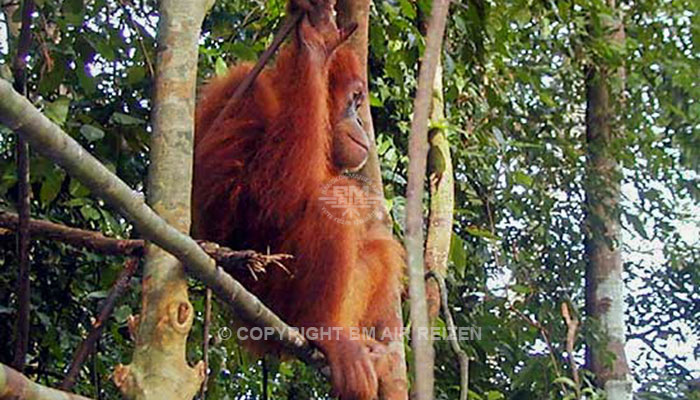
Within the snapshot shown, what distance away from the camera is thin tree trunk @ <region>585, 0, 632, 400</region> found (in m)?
5.79

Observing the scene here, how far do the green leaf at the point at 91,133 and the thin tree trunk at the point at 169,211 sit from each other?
1.16m

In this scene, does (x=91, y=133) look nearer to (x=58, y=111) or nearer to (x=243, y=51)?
(x=58, y=111)

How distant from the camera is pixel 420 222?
137 cm

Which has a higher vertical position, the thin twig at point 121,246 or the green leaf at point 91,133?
the green leaf at point 91,133

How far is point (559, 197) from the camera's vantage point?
638 centimetres

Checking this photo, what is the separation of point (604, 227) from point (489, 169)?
4.42 ft

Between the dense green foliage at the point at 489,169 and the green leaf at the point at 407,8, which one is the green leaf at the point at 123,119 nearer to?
the dense green foliage at the point at 489,169

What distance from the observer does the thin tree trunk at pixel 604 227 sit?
5.79 m

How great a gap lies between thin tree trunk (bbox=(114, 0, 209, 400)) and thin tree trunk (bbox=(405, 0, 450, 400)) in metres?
0.42

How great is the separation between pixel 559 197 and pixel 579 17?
4.19 ft

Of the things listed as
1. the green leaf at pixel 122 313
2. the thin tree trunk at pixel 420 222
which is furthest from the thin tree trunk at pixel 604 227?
the thin tree trunk at pixel 420 222

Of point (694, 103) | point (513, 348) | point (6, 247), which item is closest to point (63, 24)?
point (6, 247)

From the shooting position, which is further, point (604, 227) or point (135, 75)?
point (604, 227)

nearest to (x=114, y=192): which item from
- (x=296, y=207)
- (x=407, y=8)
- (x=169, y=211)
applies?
(x=169, y=211)
